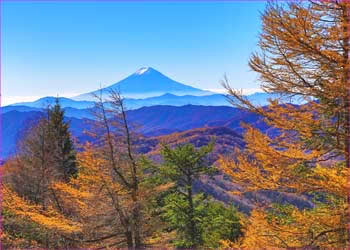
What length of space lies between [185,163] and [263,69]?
11646 millimetres

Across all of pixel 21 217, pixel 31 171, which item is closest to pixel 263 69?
pixel 21 217

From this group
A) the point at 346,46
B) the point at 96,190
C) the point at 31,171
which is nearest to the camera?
the point at 346,46

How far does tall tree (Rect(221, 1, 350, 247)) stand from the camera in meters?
6.61

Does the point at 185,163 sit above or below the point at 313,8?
below

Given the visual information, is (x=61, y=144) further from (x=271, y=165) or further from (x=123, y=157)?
(x=271, y=165)

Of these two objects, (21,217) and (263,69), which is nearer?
(263,69)

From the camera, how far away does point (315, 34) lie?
6.71 meters

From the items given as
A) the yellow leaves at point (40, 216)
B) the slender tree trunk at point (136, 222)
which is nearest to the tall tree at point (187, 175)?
the slender tree trunk at point (136, 222)

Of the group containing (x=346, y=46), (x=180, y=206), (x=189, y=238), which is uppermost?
(x=346, y=46)

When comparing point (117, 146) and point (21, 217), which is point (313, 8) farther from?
point (21, 217)

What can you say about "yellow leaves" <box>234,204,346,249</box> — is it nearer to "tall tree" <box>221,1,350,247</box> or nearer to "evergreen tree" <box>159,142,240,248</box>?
"tall tree" <box>221,1,350,247</box>

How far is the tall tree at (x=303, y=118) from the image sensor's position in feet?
21.7

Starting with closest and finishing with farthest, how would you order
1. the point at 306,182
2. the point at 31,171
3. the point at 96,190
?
the point at 306,182, the point at 96,190, the point at 31,171

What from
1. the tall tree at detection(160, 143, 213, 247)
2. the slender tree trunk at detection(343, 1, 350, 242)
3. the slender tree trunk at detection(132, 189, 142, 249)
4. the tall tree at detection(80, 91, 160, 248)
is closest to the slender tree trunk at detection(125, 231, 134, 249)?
the tall tree at detection(80, 91, 160, 248)
